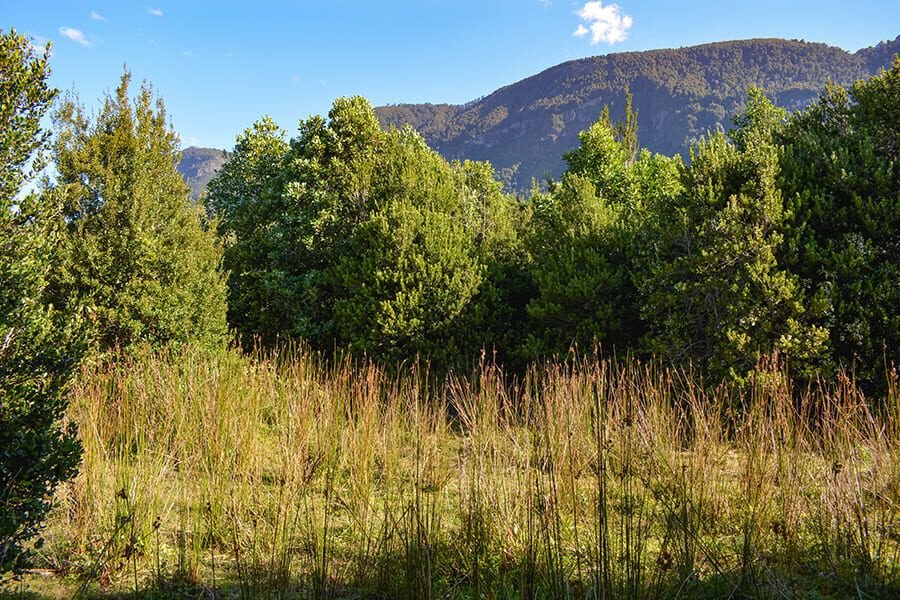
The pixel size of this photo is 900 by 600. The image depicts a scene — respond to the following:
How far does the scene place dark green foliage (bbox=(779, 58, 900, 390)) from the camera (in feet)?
17.7

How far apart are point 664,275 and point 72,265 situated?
323 inches

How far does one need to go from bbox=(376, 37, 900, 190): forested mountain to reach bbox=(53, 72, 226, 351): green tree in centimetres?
9271

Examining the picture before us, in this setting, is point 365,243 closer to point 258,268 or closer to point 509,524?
point 258,268

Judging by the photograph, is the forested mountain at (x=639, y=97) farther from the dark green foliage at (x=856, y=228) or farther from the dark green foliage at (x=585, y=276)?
the dark green foliage at (x=856, y=228)

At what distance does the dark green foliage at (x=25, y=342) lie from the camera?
9.02 ft

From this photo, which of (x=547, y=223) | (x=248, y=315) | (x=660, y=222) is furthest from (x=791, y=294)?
(x=248, y=315)

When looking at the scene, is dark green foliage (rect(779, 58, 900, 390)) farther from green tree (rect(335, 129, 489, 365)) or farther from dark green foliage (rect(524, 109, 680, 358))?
green tree (rect(335, 129, 489, 365))

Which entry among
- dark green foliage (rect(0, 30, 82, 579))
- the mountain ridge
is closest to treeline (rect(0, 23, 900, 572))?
dark green foliage (rect(0, 30, 82, 579))

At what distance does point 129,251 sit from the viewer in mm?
7066

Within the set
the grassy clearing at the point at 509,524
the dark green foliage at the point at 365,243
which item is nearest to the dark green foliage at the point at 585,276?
the dark green foliage at the point at 365,243

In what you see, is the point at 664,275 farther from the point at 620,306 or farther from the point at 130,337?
the point at 130,337

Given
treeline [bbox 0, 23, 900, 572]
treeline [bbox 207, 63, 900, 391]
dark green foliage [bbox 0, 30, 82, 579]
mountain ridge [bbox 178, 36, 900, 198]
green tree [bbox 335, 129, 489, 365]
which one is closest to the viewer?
dark green foliage [bbox 0, 30, 82, 579]

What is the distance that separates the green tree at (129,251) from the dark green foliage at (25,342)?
3719mm

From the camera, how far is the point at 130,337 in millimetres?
7156
